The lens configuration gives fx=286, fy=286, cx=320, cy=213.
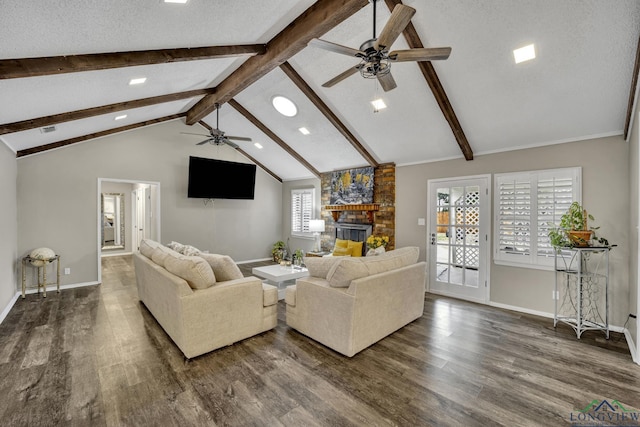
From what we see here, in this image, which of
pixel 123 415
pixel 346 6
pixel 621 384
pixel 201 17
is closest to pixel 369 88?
pixel 346 6

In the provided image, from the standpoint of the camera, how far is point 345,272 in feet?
8.99

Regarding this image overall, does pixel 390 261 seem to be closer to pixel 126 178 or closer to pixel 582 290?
pixel 582 290

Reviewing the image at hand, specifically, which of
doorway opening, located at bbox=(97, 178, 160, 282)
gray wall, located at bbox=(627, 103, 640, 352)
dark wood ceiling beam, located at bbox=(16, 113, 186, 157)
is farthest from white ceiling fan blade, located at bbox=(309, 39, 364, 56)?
doorway opening, located at bbox=(97, 178, 160, 282)

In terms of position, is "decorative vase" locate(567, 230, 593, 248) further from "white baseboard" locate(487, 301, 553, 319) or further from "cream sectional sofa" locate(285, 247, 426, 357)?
"cream sectional sofa" locate(285, 247, 426, 357)

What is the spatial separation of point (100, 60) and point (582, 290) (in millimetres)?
5849

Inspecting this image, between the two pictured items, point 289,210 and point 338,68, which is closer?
point 338,68

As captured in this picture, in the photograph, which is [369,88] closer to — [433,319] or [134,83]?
[134,83]

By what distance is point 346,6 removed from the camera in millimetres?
2555

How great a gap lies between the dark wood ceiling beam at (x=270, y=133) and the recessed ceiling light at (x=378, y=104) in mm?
2664

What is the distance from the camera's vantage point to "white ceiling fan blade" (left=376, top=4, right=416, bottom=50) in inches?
76.4

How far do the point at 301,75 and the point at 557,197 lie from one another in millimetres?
3988

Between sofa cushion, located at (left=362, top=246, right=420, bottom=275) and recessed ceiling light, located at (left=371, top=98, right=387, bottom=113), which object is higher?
recessed ceiling light, located at (left=371, top=98, right=387, bottom=113)

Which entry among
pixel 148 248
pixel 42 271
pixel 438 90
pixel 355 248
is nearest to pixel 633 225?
pixel 438 90

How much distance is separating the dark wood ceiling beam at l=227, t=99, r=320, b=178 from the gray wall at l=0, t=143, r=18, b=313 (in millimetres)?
3415
